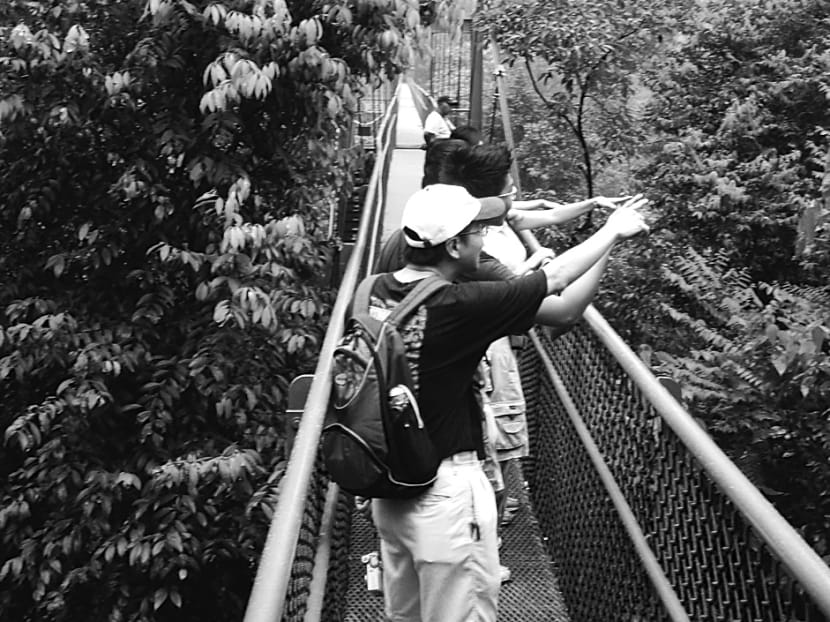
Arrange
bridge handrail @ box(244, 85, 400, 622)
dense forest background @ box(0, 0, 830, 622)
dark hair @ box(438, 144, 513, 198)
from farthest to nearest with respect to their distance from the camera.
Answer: dense forest background @ box(0, 0, 830, 622) < dark hair @ box(438, 144, 513, 198) < bridge handrail @ box(244, 85, 400, 622)

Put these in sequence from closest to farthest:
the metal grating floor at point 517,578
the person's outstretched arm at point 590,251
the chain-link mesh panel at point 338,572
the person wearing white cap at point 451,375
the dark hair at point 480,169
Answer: the person wearing white cap at point 451,375
the person's outstretched arm at point 590,251
the chain-link mesh panel at point 338,572
the dark hair at point 480,169
the metal grating floor at point 517,578

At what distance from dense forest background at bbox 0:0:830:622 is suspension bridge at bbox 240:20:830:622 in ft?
3.38

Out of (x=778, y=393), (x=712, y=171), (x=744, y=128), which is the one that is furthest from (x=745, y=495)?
(x=744, y=128)

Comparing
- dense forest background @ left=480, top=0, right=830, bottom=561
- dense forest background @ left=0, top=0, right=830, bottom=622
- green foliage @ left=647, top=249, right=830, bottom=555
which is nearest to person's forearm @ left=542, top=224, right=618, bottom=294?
dense forest background @ left=0, top=0, right=830, bottom=622

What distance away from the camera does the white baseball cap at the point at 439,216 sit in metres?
2.54

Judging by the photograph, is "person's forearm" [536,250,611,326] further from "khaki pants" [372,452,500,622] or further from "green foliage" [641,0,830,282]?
"green foliage" [641,0,830,282]

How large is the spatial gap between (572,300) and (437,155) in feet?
3.16

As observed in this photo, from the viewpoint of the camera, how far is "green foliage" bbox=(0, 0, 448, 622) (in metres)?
5.68

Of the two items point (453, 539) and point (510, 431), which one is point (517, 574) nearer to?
point (510, 431)

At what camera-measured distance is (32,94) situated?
19.3 feet

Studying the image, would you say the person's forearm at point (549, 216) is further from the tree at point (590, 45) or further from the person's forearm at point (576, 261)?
the tree at point (590, 45)

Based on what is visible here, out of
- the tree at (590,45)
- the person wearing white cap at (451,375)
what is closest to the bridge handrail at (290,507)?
the person wearing white cap at (451,375)

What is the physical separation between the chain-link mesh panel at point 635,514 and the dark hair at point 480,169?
31.7 inches

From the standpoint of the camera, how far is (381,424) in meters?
2.38
